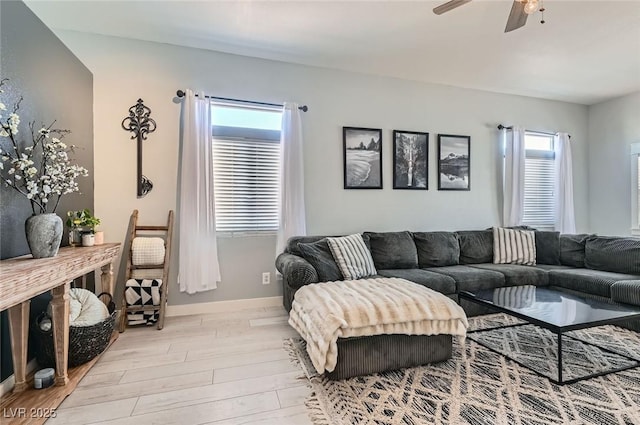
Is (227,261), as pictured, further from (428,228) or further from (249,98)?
(428,228)

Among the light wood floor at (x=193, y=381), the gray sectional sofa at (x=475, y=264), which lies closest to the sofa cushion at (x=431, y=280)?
the gray sectional sofa at (x=475, y=264)

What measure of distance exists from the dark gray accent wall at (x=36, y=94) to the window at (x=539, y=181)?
220 inches

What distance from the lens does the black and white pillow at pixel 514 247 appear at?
3.84 meters

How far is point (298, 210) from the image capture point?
141 inches

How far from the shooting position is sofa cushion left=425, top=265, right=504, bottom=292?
125 inches

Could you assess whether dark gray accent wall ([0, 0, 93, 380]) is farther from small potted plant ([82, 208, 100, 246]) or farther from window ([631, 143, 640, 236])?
window ([631, 143, 640, 236])

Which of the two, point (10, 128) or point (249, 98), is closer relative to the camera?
point (10, 128)

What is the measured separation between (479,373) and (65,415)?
2.44 metres

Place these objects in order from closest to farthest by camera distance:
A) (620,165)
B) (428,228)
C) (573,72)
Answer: (573,72)
(428,228)
(620,165)

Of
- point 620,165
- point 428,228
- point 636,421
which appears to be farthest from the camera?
point 620,165

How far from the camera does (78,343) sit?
2.15 meters

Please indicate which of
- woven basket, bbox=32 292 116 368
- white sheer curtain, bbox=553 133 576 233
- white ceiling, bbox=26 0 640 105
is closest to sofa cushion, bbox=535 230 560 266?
white sheer curtain, bbox=553 133 576 233

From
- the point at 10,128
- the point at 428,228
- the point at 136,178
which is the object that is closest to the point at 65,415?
the point at 10,128

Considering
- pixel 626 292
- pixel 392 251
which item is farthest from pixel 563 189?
pixel 392 251
